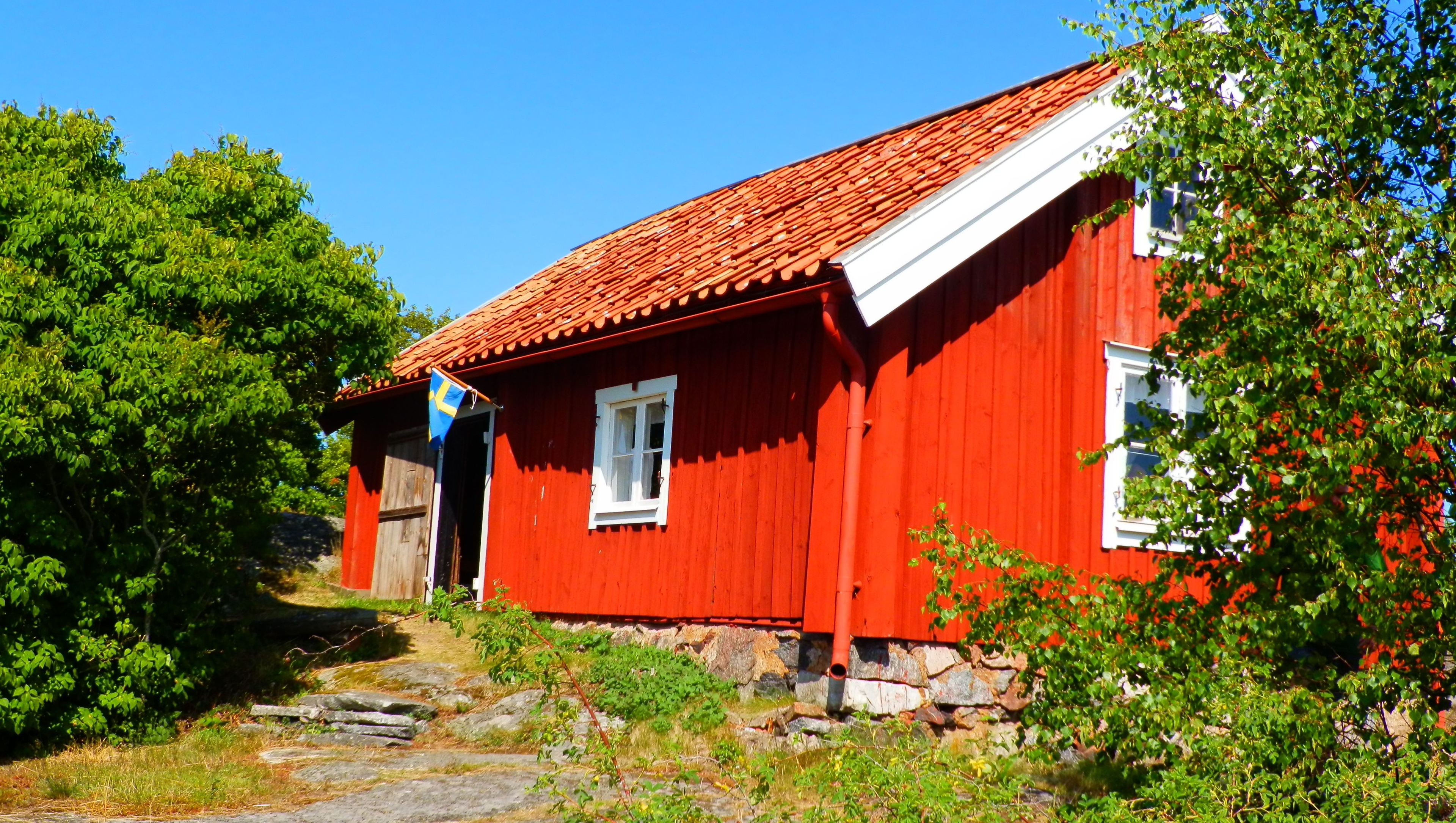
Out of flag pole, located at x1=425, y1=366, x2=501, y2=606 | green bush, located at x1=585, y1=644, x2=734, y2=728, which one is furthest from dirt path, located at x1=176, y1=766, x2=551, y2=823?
flag pole, located at x1=425, y1=366, x2=501, y2=606

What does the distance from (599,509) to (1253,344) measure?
739 centimetres

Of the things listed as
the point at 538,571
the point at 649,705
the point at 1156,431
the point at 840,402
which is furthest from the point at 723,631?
the point at 1156,431

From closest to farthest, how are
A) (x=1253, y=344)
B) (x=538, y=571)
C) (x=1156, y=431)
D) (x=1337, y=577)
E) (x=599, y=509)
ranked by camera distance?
(x=1337, y=577) → (x=1253, y=344) → (x=1156, y=431) → (x=599, y=509) → (x=538, y=571)

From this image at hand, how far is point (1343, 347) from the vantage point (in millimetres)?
4621

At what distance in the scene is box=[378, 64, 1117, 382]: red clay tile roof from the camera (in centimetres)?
952

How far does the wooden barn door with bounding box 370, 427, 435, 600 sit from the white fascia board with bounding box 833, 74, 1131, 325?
7227 millimetres

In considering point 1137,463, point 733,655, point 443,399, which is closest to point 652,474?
point 733,655

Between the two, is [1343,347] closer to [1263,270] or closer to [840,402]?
[1263,270]

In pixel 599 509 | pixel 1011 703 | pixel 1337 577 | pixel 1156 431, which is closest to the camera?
pixel 1337 577

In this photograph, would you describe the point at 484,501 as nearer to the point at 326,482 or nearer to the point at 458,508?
the point at 458,508

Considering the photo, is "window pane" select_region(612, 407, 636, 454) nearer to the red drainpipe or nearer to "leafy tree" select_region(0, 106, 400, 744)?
"leafy tree" select_region(0, 106, 400, 744)

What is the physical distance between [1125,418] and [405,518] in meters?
8.30

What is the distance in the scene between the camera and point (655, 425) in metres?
11.4

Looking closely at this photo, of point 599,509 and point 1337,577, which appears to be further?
point 599,509
